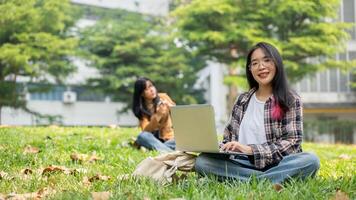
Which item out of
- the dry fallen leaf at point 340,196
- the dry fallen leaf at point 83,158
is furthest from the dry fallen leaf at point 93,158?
the dry fallen leaf at point 340,196

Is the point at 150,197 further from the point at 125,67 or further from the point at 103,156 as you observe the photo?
the point at 125,67

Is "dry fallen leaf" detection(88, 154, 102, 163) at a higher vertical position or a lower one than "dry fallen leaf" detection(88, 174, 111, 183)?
lower

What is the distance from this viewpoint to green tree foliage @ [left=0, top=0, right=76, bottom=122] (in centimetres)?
1244

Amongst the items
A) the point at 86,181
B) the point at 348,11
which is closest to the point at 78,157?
the point at 86,181

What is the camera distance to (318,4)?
Result: 44.5ft

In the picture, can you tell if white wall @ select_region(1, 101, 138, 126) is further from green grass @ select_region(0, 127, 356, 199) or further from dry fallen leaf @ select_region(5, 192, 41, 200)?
dry fallen leaf @ select_region(5, 192, 41, 200)

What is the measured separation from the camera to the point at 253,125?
314cm

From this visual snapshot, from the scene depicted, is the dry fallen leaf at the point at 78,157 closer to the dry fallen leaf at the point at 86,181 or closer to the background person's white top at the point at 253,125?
the dry fallen leaf at the point at 86,181

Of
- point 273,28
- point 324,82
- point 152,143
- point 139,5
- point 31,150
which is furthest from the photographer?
point 139,5

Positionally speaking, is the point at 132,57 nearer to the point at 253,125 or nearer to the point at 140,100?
the point at 140,100

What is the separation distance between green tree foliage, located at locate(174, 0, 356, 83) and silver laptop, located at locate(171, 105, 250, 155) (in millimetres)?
10541

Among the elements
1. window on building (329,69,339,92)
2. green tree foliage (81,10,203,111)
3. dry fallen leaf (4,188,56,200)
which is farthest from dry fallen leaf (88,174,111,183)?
window on building (329,69,339,92)

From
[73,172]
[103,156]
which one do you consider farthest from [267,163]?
[103,156]

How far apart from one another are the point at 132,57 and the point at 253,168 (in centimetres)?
1471
